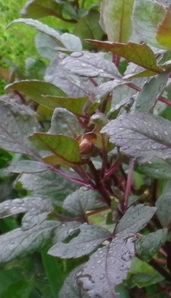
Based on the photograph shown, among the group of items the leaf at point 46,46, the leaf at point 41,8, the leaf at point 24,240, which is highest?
the leaf at point 41,8

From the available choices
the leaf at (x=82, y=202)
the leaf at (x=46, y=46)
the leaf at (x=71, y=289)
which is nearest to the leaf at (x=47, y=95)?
the leaf at (x=82, y=202)

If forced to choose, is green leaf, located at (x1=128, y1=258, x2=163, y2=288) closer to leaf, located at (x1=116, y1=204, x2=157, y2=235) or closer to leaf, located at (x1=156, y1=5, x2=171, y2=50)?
leaf, located at (x1=116, y1=204, x2=157, y2=235)

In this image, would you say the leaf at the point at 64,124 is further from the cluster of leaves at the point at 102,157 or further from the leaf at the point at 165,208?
the leaf at the point at 165,208

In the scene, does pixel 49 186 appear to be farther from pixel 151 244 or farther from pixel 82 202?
pixel 151 244

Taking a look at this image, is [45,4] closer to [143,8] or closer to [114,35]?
[114,35]

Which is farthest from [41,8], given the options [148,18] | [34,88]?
[148,18]

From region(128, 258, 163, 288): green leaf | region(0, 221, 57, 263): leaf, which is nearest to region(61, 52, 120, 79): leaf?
region(0, 221, 57, 263): leaf
